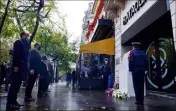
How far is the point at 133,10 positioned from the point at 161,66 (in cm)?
289

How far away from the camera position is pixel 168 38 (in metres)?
9.23

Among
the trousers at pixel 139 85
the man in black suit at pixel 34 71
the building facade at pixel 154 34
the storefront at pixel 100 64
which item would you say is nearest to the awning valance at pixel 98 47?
the storefront at pixel 100 64

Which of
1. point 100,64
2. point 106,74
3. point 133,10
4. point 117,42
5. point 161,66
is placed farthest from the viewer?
point 100,64

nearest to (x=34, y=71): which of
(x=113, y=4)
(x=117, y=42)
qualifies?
(x=117, y=42)

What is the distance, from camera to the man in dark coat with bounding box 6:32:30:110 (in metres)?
5.39

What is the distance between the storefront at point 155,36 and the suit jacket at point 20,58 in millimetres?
4492

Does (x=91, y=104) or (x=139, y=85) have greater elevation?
(x=139, y=85)

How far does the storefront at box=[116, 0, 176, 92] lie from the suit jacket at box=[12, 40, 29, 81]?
449 centimetres

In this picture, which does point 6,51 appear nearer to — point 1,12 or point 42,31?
point 42,31

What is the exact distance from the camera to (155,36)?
10375mm

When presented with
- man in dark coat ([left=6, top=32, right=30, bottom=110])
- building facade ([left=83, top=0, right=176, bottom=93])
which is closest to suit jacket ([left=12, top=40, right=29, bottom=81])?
man in dark coat ([left=6, top=32, right=30, bottom=110])

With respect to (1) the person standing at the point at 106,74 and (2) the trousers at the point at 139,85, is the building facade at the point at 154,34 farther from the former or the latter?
(1) the person standing at the point at 106,74

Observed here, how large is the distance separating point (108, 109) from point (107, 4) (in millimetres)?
9044

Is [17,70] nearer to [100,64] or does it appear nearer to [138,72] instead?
[138,72]
